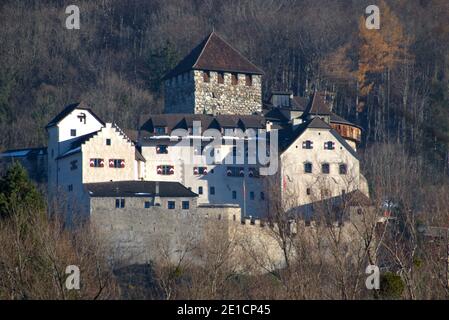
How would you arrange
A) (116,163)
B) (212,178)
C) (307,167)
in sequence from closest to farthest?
(116,163) < (212,178) < (307,167)

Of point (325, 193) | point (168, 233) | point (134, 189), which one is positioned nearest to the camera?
point (168, 233)

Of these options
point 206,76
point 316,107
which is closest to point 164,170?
point 206,76

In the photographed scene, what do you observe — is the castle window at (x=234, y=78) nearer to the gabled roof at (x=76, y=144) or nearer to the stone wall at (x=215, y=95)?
the stone wall at (x=215, y=95)

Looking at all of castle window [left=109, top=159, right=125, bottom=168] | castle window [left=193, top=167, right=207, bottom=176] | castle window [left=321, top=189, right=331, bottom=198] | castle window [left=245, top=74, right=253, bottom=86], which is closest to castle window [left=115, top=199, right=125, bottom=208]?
castle window [left=109, top=159, right=125, bottom=168]

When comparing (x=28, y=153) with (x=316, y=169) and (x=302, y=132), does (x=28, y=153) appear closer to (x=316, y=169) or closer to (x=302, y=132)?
(x=302, y=132)

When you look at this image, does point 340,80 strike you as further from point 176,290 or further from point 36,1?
point 176,290
